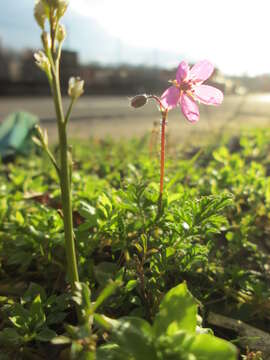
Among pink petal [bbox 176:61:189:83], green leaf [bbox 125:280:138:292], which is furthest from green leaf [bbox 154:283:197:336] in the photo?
pink petal [bbox 176:61:189:83]

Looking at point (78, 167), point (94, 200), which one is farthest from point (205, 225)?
point (78, 167)

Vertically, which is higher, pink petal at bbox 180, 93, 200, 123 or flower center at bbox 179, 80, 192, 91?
flower center at bbox 179, 80, 192, 91

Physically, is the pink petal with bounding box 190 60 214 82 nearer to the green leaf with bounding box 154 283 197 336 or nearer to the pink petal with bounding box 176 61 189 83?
the pink petal with bounding box 176 61 189 83

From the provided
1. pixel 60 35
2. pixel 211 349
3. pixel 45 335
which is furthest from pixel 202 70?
pixel 45 335

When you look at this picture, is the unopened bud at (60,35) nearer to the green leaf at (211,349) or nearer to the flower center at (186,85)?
the flower center at (186,85)

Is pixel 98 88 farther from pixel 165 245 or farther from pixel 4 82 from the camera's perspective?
pixel 165 245

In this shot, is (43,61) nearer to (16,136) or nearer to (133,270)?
(133,270)
